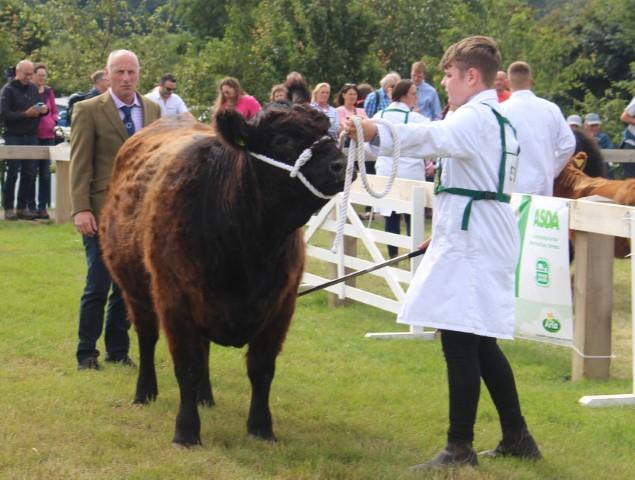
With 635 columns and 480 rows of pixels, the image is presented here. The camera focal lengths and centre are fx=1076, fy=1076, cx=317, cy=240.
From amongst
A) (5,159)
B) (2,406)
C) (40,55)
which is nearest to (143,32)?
(40,55)

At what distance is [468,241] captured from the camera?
19.0 ft

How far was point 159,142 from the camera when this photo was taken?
784 centimetres


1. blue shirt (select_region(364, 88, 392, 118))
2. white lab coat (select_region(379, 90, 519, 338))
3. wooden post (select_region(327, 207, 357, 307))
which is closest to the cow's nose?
white lab coat (select_region(379, 90, 519, 338))

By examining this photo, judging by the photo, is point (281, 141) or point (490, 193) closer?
point (490, 193)

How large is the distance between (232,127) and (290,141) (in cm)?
37

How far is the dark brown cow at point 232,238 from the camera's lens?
239 inches

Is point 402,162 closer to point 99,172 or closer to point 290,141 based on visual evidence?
point 99,172

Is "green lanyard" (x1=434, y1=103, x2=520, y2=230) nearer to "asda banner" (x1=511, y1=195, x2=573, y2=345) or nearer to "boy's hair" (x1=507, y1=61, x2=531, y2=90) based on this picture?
"asda banner" (x1=511, y1=195, x2=573, y2=345)

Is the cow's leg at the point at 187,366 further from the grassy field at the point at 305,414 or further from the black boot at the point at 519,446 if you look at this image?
the black boot at the point at 519,446

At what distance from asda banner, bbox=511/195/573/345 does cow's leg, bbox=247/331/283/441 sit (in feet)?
8.70

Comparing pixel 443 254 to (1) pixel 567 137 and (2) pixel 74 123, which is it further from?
(1) pixel 567 137

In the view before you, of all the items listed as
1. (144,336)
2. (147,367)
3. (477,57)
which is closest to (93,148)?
(144,336)

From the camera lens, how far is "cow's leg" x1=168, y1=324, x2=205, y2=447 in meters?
6.60

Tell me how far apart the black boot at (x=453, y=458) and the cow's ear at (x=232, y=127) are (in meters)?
2.07
